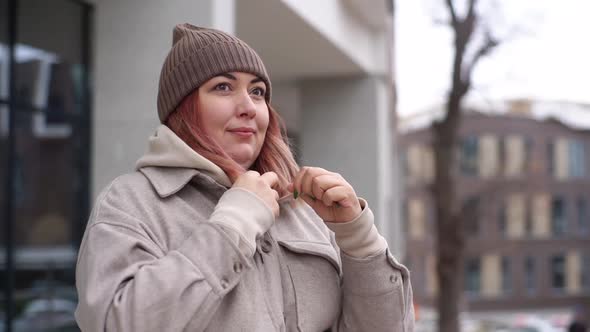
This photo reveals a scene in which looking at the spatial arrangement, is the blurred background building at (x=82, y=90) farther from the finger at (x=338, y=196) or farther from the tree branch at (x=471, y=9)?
the finger at (x=338, y=196)

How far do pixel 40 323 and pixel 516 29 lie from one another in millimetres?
7978

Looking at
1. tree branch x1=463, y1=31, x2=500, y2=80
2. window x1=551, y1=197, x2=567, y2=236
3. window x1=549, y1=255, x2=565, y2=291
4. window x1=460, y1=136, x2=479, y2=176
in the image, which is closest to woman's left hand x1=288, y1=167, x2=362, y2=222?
tree branch x1=463, y1=31, x2=500, y2=80

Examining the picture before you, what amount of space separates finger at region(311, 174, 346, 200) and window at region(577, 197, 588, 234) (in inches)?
1593

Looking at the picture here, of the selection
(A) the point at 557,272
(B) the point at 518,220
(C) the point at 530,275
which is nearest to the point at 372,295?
(B) the point at 518,220

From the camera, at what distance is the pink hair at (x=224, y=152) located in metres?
1.90

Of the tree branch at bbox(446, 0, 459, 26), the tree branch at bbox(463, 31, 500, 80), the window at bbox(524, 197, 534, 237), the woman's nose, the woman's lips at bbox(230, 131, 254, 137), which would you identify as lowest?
the window at bbox(524, 197, 534, 237)

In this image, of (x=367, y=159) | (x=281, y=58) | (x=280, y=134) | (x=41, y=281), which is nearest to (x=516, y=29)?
(x=367, y=159)

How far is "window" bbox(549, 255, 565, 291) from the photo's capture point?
3997cm

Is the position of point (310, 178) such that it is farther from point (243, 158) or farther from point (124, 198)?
point (124, 198)

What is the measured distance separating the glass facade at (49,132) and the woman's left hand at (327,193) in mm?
3951

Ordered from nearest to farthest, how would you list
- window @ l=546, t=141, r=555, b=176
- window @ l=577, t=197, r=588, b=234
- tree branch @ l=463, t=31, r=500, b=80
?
tree branch @ l=463, t=31, r=500, b=80 < window @ l=546, t=141, r=555, b=176 < window @ l=577, t=197, r=588, b=234

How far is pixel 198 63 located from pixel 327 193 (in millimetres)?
453

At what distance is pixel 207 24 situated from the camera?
14.9 ft

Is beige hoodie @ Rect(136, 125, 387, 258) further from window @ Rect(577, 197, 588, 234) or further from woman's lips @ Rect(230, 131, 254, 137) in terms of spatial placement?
window @ Rect(577, 197, 588, 234)
